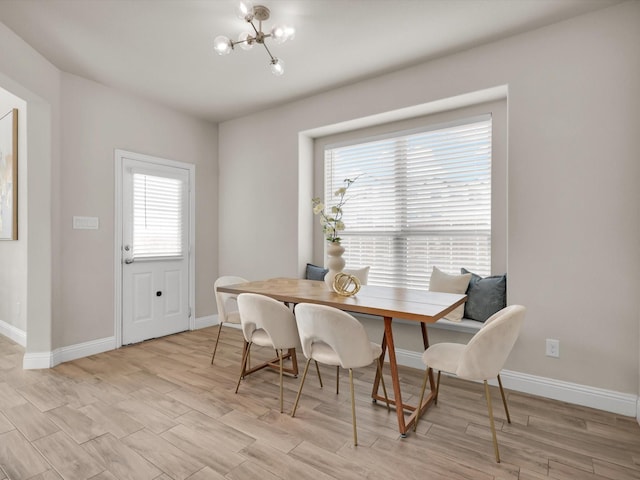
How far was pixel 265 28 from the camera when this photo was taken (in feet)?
8.71

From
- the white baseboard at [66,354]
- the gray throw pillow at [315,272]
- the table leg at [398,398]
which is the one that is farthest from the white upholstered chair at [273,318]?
the white baseboard at [66,354]

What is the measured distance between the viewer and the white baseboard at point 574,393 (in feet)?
7.78

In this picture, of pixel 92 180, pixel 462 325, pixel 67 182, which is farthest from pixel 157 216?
pixel 462 325

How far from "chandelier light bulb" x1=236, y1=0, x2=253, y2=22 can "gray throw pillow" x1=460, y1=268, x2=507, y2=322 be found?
8.79 ft

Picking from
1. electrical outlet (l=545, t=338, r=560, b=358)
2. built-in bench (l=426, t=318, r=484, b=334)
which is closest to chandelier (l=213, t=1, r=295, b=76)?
built-in bench (l=426, t=318, r=484, b=334)

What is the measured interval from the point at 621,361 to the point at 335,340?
203 centimetres

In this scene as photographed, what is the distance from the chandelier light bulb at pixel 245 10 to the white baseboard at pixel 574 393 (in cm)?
323

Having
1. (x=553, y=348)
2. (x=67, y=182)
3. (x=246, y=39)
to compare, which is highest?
(x=246, y=39)

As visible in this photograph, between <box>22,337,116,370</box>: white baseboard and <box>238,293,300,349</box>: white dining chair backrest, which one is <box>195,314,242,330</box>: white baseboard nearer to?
<box>22,337,116,370</box>: white baseboard

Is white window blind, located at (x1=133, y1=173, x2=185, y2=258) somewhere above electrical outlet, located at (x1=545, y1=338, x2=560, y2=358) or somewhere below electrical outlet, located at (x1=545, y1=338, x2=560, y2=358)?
above

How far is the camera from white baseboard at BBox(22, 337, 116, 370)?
3.18m

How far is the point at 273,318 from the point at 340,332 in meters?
0.57

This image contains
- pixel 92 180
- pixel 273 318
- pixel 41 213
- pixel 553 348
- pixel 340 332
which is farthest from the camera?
pixel 92 180

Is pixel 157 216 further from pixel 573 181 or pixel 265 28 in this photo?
pixel 573 181
